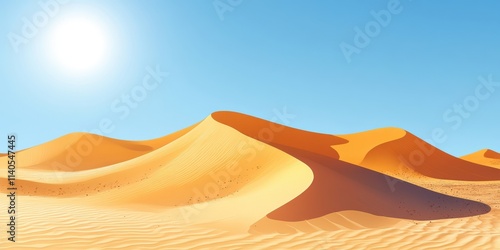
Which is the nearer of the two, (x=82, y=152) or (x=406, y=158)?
(x=406, y=158)

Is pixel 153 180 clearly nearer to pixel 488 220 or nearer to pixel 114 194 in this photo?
pixel 114 194

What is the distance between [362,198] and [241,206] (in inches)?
169

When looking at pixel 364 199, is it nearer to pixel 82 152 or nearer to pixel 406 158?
pixel 406 158

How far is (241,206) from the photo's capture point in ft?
44.0

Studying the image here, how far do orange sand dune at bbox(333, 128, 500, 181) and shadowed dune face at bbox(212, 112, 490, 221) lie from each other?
22.2 m

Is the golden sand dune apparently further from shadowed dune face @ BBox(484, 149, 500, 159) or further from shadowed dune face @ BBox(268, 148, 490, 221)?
shadowed dune face @ BBox(484, 149, 500, 159)

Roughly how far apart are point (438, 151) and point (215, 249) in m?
43.0

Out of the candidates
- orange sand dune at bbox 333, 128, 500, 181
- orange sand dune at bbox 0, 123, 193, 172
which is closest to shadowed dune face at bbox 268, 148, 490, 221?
orange sand dune at bbox 333, 128, 500, 181

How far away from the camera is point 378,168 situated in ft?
129

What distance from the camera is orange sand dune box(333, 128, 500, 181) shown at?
3988 centimetres

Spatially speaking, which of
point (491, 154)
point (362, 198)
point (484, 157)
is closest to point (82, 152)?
point (362, 198)

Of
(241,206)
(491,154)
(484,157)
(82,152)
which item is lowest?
(241,206)

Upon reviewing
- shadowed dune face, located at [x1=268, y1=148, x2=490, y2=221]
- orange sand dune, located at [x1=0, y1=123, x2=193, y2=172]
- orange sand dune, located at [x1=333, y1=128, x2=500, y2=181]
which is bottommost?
shadowed dune face, located at [x1=268, y1=148, x2=490, y2=221]

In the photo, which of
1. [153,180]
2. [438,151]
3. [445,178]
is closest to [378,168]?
[445,178]
